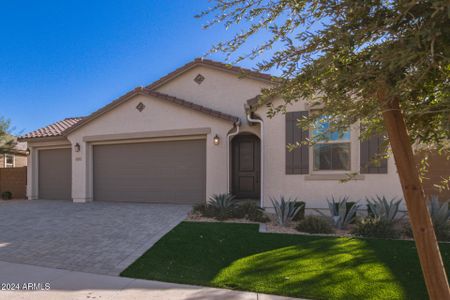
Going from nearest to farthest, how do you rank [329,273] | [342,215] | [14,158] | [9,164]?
[329,273] → [342,215] → [9,164] → [14,158]

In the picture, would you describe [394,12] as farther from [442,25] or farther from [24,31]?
[24,31]

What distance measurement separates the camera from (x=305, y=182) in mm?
9172

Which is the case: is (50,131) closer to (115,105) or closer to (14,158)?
(115,105)

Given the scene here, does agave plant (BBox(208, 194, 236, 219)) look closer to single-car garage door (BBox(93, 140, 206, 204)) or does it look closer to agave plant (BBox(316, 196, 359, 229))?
single-car garage door (BBox(93, 140, 206, 204))

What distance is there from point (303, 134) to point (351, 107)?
22.5 feet

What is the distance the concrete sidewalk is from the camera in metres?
3.89

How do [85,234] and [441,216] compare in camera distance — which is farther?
[85,234]

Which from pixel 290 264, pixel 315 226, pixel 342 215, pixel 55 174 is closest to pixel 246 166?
pixel 342 215

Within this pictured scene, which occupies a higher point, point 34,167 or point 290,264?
point 34,167

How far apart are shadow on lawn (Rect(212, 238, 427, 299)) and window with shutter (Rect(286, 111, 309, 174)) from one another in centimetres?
361

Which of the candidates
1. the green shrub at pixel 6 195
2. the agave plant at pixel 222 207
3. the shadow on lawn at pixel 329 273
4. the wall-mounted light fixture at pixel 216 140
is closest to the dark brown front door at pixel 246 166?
the wall-mounted light fixture at pixel 216 140

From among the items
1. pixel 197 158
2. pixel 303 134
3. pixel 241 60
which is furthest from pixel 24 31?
pixel 241 60

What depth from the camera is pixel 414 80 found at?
186 cm

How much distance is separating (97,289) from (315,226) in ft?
16.2
